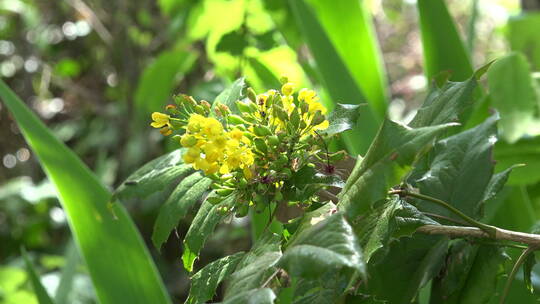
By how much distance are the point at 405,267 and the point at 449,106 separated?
0.11m

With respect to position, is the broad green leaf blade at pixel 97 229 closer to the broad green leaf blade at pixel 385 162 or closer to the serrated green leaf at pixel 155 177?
the serrated green leaf at pixel 155 177

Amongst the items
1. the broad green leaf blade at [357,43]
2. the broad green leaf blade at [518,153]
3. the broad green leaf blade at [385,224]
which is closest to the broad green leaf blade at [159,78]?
the broad green leaf blade at [357,43]

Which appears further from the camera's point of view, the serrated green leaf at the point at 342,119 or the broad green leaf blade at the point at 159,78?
the broad green leaf blade at the point at 159,78

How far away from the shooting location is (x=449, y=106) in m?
0.38

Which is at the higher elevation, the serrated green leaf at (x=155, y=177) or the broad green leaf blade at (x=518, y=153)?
the serrated green leaf at (x=155, y=177)

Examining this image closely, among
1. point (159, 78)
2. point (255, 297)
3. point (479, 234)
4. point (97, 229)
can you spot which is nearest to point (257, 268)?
point (255, 297)

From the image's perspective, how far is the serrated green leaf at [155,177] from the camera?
40 centimetres

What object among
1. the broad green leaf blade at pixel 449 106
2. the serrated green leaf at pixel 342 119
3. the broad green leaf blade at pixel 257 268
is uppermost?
the serrated green leaf at pixel 342 119

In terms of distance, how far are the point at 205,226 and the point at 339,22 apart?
2.09ft

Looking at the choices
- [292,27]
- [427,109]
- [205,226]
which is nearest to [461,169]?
[427,109]

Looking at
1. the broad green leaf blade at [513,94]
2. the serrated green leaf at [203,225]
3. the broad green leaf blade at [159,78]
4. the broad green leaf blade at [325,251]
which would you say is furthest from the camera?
the broad green leaf blade at [159,78]

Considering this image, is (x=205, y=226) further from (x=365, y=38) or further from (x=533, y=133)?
(x=365, y=38)

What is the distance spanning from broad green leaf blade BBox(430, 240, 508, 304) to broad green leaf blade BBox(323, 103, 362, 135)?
127 mm

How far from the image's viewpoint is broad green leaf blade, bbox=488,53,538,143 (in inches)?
27.1
